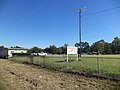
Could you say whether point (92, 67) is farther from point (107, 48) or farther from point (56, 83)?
point (107, 48)

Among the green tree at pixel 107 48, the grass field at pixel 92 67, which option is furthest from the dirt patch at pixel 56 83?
the green tree at pixel 107 48

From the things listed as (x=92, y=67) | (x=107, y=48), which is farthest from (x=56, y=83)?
A: (x=107, y=48)

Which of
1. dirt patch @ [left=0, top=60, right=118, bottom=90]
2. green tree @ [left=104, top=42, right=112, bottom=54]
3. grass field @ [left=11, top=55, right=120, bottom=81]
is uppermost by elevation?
green tree @ [left=104, top=42, right=112, bottom=54]

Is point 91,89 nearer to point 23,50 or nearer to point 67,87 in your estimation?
point 67,87

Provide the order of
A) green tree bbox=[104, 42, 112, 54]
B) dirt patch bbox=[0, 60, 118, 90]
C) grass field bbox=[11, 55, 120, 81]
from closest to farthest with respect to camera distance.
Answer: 1. dirt patch bbox=[0, 60, 118, 90]
2. grass field bbox=[11, 55, 120, 81]
3. green tree bbox=[104, 42, 112, 54]

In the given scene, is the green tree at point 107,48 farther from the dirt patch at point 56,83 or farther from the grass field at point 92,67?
the dirt patch at point 56,83

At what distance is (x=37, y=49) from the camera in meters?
132

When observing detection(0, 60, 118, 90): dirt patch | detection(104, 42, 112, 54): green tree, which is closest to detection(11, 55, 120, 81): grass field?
detection(0, 60, 118, 90): dirt patch

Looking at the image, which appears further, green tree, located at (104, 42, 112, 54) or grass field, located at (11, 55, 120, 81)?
green tree, located at (104, 42, 112, 54)

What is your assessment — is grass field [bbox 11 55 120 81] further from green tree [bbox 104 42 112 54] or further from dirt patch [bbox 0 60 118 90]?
green tree [bbox 104 42 112 54]

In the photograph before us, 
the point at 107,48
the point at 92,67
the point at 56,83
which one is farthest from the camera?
the point at 107,48

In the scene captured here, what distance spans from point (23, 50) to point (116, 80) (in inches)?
2709

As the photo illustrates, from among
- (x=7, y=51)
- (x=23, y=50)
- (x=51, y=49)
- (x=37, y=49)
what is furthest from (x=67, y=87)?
(x=51, y=49)

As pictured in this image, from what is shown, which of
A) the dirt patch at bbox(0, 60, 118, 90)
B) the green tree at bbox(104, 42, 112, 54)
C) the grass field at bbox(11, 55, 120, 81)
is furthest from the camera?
the green tree at bbox(104, 42, 112, 54)
